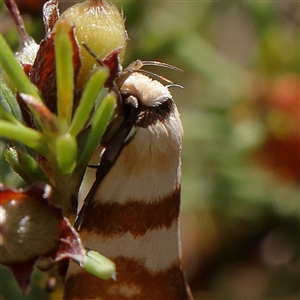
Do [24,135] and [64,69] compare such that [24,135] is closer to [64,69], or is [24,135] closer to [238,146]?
[64,69]

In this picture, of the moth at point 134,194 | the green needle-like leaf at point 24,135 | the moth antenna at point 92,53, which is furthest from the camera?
the moth at point 134,194

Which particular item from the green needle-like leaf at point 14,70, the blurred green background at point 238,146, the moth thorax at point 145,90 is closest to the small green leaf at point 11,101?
the green needle-like leaf at point 14,70

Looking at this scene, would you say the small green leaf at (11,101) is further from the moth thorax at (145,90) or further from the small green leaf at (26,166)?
the moth thorax at (145,90)

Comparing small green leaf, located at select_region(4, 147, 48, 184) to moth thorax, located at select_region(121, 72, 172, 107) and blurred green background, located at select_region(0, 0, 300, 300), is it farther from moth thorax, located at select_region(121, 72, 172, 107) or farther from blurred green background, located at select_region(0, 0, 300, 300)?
blurred green background, located at select_region(0, 0, 300, 300)

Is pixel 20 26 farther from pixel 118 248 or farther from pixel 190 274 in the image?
pixel 190 274

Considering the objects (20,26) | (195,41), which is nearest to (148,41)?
(195,41)

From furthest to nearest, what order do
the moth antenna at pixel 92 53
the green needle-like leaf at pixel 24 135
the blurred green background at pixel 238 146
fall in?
1. the blurred green background at pixel 238 146
2. the moth antenna at pixel 92 53
3. the green needle-like leaf at pixel 24 135

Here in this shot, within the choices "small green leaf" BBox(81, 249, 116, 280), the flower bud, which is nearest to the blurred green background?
the flower bud
